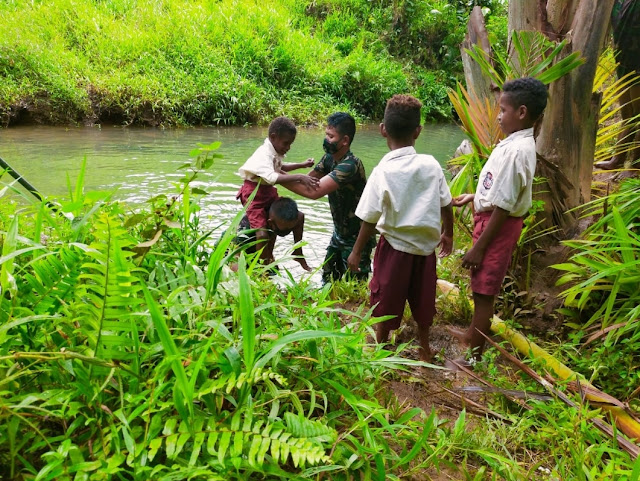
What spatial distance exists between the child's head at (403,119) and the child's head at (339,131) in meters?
0.97

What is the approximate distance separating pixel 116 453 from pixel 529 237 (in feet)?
9.48

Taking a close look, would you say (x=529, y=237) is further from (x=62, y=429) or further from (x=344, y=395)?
(x=62, y=429)

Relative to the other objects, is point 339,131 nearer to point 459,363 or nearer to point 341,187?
point 341,187

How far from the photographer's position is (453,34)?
59.0 ft

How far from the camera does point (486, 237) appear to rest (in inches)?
100

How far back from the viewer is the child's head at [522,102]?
97.3 inches

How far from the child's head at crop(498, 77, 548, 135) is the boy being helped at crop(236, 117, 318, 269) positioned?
4.97 feet

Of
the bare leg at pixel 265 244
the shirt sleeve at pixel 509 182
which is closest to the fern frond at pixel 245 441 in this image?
the shirt sleeve at pixel 509 182

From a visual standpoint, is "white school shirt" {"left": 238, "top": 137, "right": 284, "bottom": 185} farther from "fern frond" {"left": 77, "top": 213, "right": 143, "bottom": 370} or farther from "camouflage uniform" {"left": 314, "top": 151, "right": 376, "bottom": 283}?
"fern frond" {"left": 77, "top": 213, "right": 143, "bottom": 370}

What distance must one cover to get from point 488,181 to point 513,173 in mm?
189

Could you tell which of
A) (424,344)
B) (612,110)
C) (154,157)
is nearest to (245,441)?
(424,344)

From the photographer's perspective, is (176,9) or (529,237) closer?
(529,237)

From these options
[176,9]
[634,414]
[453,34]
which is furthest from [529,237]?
[453,34]

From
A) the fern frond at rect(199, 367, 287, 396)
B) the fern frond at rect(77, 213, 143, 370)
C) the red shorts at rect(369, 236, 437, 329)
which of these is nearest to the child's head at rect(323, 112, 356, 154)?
the red shorts at rect(369, 236, 437, 329)
